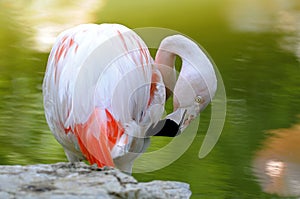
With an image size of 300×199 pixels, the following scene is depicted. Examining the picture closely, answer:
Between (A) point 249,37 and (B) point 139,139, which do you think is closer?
(B) point 139,139

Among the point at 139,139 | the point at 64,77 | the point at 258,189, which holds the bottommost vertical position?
the point at 258,189

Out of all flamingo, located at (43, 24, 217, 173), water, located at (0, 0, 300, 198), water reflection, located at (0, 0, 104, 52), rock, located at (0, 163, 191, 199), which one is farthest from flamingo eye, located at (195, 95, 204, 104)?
water reflection, located at (0, 0, 104, 52)

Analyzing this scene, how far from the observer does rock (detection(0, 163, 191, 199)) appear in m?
1.49

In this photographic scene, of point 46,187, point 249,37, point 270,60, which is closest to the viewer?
point 46,187

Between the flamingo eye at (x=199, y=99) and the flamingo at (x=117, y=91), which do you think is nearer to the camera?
the flamingo at (x=117, y=91)

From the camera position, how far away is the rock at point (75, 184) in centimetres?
149

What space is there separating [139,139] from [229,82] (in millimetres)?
1577

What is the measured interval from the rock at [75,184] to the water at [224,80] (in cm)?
94

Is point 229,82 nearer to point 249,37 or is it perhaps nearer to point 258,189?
point 249,37

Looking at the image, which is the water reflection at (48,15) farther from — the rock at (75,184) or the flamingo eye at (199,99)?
the rock at (75,184)

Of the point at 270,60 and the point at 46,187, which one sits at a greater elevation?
the point at 46,187

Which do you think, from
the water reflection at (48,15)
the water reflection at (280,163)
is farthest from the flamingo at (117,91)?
the water reflection at (48,15)

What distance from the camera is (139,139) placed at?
6.35 ft

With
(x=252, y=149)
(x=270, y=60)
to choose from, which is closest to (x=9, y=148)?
(x=252, y=149)
